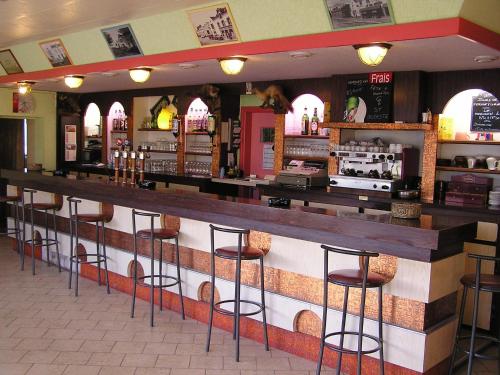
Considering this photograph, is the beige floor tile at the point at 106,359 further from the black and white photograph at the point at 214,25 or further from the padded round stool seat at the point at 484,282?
the black and white photograph at the point at 214,25

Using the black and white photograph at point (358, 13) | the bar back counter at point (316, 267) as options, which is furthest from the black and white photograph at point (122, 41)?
the black and white photograph at point (358, 13)

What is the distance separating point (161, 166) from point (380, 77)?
181 inches

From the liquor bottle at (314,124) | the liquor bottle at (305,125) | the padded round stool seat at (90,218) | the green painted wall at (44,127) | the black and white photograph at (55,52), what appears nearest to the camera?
the padded round stool seat at (90,218)

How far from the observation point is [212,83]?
8.30 meters

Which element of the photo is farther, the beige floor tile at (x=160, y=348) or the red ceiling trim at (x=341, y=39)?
the beige floor tile at (x=160, y=348)

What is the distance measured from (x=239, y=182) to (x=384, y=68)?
2.92m

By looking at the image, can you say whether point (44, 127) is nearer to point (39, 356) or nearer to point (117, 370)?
point (39, 356)

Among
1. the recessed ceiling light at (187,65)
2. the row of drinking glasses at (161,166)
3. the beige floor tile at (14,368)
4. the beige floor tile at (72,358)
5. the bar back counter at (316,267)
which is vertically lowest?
the beige floor tile at (14,368)

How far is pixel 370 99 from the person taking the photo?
6.31 meters

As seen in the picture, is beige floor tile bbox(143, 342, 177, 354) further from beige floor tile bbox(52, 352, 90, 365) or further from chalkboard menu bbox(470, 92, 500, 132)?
chalkboard menu bbox(470, 92, 500, 132)

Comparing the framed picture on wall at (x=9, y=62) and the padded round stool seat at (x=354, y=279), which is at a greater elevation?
the framed picture on wall at (x=9, y=62)

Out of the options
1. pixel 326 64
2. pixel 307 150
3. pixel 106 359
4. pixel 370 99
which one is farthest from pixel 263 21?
pixel 106 359

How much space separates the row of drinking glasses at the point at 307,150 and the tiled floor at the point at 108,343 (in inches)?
A: 124

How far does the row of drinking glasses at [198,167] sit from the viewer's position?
354 inches
